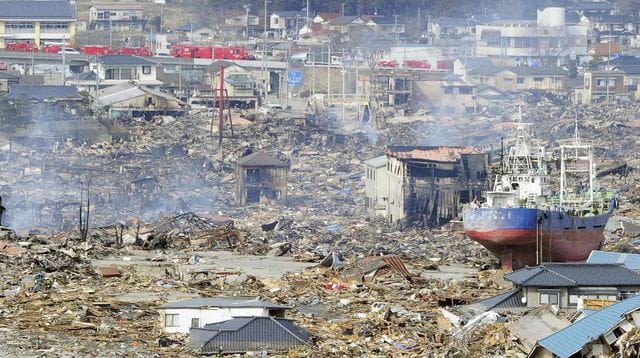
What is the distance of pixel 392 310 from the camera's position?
23203 millimetres

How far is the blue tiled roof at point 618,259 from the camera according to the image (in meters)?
25.2

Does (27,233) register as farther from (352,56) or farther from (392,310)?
(352,56)

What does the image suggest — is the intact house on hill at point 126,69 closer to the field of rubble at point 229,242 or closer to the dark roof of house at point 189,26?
the field of rubble at point 229,242

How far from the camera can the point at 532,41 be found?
77938 mm

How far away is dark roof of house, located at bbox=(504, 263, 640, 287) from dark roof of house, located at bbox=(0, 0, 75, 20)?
2065 inches

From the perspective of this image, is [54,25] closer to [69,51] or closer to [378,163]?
[69,51]

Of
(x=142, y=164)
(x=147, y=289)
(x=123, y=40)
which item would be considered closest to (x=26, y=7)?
(x=123, y=40)

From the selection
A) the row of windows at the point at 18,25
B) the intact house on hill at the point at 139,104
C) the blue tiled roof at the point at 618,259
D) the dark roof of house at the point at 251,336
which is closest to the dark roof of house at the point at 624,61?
the intact house on hill at the point at 139,104

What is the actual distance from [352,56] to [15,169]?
32.8 metres

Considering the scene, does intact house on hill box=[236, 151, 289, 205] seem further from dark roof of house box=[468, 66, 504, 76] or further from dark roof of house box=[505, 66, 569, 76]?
dark roof of house box=[505, 66, 569, 76]

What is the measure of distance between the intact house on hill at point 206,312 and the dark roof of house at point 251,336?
737 mm

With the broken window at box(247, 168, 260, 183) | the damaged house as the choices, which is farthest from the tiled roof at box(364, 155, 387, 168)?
the broken window at box(247, 168, 260, 183)

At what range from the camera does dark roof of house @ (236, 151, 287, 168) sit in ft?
136

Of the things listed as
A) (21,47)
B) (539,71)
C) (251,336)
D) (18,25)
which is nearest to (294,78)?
(539,71)
